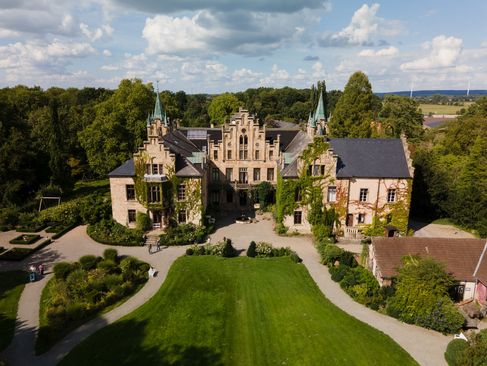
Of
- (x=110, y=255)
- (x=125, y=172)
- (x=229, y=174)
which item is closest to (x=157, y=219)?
(x=125, y=172)

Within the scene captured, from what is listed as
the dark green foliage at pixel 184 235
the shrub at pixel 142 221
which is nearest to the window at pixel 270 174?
the dark green foliage at pixel 184 235

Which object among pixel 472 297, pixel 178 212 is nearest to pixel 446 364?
pixel 472 297

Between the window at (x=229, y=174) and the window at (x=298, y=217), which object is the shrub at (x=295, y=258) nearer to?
the window at (x=298, y=217)

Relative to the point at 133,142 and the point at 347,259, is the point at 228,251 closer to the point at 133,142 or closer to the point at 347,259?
the point at 347,259

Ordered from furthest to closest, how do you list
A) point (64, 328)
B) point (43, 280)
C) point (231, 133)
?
point (231, 133)
point (43, 280)
point (64, 328)

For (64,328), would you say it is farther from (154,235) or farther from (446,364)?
(446,364)

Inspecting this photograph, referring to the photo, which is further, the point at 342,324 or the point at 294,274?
the point at 294,274
